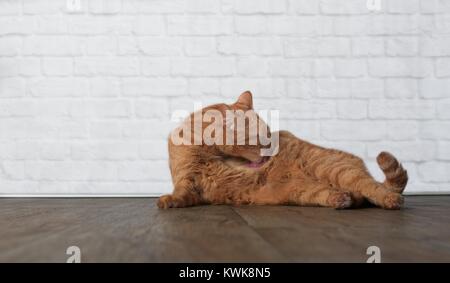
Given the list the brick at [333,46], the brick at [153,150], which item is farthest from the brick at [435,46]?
the brick at [153,150]

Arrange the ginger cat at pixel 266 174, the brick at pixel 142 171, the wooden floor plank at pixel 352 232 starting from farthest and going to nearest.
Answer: the brick at pixel 142 171, the ginger cat at pixel 266 174, the wooden floor plank at pixel 352 232

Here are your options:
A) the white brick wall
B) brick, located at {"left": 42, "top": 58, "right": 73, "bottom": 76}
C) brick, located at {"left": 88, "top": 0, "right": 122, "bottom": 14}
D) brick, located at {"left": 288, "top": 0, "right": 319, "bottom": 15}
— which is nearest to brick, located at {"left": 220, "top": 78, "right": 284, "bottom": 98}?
the white brick wall

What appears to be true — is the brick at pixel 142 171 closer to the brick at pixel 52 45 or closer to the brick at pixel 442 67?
the brick at pixel 52 45

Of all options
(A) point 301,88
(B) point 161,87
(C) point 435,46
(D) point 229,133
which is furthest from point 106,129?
(C) point 435,46

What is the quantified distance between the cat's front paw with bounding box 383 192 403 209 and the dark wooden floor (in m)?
0.03

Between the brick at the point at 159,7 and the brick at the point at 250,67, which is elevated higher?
the brick at the point at 159,7

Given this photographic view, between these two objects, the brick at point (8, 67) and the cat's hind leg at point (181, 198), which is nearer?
the cat's hind leg at point (181, 198)

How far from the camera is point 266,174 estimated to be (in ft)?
5.68

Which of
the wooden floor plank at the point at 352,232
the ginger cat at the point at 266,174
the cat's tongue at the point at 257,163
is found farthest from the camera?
the cat's tongue at the point at 257,163

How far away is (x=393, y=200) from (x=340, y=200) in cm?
15

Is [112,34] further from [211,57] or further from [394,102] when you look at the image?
[394,102]

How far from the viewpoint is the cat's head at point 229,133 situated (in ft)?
5.84

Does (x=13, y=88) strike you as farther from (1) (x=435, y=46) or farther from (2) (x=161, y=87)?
(1) (x=435, y=46)

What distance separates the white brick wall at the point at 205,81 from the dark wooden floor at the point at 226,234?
622 millimetres
